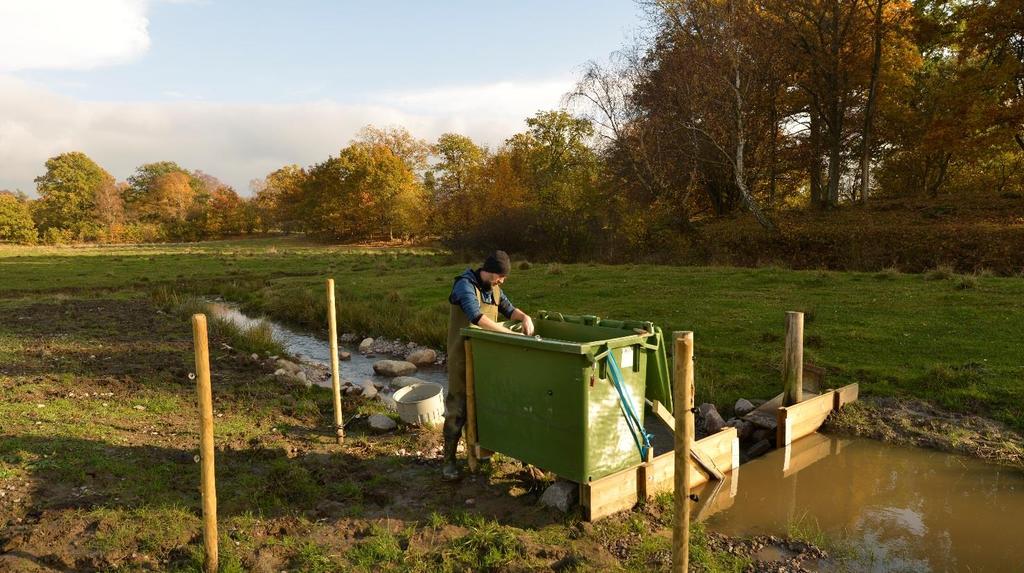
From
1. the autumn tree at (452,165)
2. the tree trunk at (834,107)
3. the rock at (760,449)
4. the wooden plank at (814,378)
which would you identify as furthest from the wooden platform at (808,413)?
the autumn tree at (452,165)

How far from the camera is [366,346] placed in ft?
44.7

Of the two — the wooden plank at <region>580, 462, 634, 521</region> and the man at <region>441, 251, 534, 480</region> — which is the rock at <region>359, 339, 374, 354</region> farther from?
the wooden plank at <region>580, 462, 634, 521</region>

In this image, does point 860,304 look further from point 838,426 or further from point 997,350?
point 838,426

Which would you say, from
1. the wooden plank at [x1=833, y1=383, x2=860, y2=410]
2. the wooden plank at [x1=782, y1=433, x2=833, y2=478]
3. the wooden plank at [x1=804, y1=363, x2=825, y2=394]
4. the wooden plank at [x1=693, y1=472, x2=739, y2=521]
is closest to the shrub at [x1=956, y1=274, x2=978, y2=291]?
the wooden plank at [x1=833, y1=383, x2=860, y2=410]

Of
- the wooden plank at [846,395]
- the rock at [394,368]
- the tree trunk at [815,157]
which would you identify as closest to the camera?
the wooden plank at [846,395]

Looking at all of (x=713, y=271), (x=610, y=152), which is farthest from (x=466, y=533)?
(x=610, y=152)

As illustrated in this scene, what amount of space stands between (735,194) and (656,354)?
2793cm

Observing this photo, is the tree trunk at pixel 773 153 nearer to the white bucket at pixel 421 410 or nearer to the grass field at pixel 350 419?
the grass field at pixel 350 419

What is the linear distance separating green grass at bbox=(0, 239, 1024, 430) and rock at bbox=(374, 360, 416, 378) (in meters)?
1.73

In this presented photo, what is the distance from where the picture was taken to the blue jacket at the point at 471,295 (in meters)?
5.43

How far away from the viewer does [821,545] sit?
502cm

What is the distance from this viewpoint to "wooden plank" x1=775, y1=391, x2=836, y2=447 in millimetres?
7191

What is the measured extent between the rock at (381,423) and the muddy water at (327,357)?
8.90 ft

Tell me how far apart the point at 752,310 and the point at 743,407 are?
4.59 metres
